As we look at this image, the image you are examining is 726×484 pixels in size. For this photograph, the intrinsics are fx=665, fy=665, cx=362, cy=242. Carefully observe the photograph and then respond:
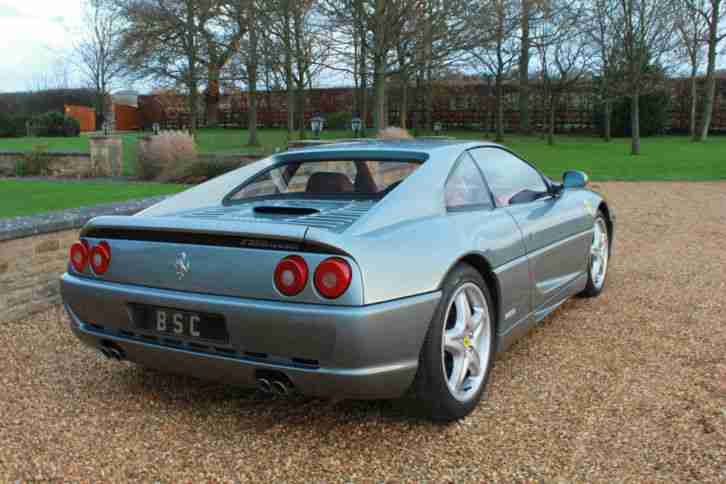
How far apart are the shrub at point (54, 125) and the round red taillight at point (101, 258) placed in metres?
31.5

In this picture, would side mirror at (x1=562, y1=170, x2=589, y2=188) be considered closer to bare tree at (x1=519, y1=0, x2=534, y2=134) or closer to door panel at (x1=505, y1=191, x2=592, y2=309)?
door panel at (x1=505, y1=191, x2=592, y2=309)

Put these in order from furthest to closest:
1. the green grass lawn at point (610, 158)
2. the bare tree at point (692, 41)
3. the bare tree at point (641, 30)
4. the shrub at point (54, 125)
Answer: the shrub at point (54, 125) → the bare tree at point (692, 41) → the bare tree at point (641, 30) → the green grass lawn at point (610, 158)

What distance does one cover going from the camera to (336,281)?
8.18ft

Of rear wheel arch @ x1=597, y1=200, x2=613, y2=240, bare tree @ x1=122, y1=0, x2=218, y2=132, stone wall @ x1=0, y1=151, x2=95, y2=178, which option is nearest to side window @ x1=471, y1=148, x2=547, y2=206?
rear wheel arch @ x1=597, y1=200, x2=613, y2=240

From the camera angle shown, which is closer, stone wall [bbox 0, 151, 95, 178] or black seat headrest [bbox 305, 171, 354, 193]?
black seat headrest [bbox 305, 171, 354, 193]

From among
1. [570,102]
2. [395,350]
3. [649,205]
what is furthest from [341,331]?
[570,102]

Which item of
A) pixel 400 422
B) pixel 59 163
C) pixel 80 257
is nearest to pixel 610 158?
pixel 59 163

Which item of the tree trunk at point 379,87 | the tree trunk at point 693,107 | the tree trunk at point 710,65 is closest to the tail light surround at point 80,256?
the tree trunk at point 379,87

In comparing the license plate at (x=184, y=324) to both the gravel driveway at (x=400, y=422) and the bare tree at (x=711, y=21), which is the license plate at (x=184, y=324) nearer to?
the gravel driveway at (x=400, y=422)

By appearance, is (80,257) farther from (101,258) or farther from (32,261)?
(32,261)

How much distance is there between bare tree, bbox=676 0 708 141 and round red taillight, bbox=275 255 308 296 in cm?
2591

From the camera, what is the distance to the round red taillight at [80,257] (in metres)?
3.08

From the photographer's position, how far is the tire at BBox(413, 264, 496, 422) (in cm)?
277

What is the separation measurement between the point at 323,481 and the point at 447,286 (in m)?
0.93
